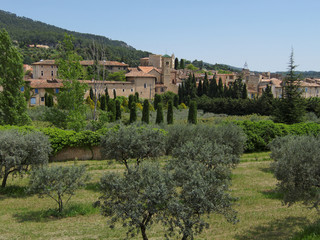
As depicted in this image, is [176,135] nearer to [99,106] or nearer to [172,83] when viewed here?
[99,106]

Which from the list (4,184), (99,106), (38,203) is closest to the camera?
(38,203)

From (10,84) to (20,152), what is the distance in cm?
1054

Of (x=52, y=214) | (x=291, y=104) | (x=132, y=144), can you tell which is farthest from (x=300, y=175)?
(x=291, y=104)

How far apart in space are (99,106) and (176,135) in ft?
98.8

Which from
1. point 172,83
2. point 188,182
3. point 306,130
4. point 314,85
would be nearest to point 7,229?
point 188,182

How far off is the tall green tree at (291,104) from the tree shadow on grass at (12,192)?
2570 cm

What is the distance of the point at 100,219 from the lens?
11758 mm

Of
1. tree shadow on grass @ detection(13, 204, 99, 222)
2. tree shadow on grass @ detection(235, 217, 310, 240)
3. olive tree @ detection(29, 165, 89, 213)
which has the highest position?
olive tree @ detection(29, 165, 89, 213)

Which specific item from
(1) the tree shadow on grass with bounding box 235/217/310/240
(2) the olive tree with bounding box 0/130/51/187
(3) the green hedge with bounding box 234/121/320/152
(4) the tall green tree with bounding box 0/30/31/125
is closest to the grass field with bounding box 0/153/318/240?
(1) the tree shadow on grass with bounding box 235/217/310/240

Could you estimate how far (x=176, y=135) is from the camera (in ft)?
64.5

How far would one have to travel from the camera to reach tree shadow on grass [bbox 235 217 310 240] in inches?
395

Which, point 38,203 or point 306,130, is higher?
point 306,130

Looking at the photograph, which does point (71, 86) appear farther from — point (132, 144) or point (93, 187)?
point (132, 144)

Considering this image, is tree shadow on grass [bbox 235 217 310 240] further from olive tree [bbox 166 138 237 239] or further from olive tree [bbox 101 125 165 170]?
olive tree [bbox 101 125 165 170]
